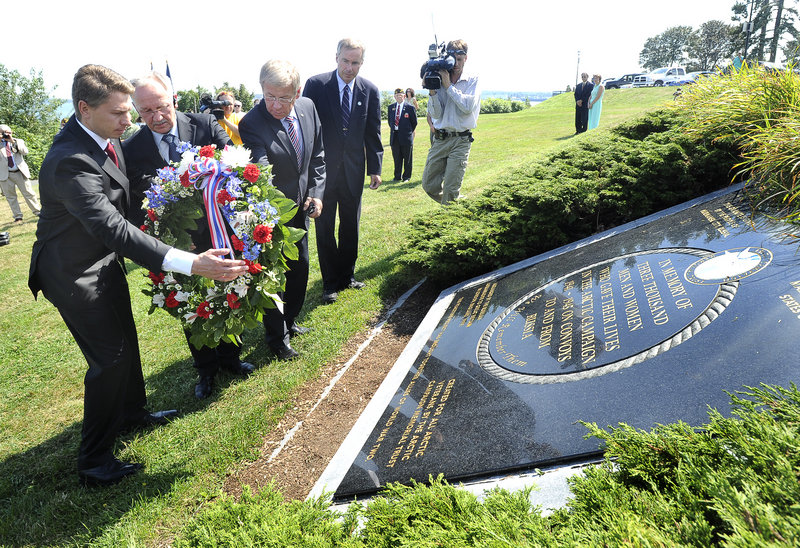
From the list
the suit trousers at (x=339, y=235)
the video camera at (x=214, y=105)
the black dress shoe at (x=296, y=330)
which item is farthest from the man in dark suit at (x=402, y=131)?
the black dress shoe at (x=296, y=330)

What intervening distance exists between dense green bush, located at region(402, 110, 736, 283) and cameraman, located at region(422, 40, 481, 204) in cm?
97

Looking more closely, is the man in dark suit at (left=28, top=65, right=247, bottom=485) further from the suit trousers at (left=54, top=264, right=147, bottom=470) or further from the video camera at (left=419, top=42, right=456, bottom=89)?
the video camera at (left=419, top=42, right=456, bottom=89)

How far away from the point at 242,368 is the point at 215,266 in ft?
6.01

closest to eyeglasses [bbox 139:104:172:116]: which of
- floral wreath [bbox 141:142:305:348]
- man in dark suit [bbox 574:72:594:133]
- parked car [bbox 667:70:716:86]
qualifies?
floral wreath [bbox 141:142:305:348]

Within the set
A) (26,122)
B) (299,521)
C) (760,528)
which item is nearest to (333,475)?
(299,521)

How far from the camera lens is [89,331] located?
2992 mm

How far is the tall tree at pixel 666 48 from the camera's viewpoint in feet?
259

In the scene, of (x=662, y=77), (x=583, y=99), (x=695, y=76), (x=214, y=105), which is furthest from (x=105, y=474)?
(x=662, y=77)

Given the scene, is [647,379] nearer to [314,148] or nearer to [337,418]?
[337,418]

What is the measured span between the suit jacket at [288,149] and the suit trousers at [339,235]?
29.3 inches

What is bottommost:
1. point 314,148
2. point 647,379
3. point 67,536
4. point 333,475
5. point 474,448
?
point 67,536

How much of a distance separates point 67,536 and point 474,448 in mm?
2335

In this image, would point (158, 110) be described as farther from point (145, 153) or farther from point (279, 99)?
point (279, 99)

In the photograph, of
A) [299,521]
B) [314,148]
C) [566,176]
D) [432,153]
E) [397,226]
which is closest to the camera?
[299,521]
